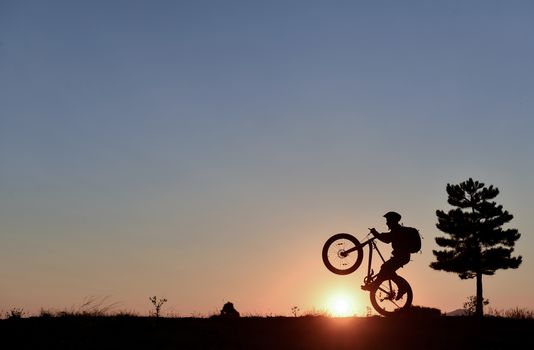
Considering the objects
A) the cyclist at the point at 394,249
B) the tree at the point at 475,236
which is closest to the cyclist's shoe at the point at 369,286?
the cyclist at the point at 394,249


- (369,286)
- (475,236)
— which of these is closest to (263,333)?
(369,286)

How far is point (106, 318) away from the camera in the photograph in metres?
20.0

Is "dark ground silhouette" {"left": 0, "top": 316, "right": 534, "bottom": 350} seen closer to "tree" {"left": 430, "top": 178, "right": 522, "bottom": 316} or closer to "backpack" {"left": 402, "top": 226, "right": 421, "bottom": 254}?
"backpack" {"left": 402, "top": 226, "right": 421, "bottom": 254}

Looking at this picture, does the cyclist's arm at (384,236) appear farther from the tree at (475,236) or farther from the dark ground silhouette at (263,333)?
the tree at (475,236)

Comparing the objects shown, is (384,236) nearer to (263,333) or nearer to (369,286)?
(369,286)

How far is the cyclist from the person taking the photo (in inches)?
787

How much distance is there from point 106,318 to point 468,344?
10.3 meters

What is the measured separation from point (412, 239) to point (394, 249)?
61 centimetres

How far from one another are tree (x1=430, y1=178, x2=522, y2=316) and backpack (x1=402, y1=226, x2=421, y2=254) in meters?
39.7

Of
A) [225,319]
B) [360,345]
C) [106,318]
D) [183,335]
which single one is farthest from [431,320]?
[106,318]

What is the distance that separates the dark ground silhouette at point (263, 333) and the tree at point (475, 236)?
38352mm

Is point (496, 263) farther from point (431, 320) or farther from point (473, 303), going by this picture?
point (431, 320)

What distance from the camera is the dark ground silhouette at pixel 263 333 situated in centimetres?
1719

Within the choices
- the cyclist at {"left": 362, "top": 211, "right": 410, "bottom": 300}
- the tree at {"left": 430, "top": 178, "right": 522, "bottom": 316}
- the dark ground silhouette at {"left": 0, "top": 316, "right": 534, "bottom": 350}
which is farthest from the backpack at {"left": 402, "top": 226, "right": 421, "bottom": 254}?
the tree at {"left": 430, "top": 178, "right": 522, "bottom": 316}
